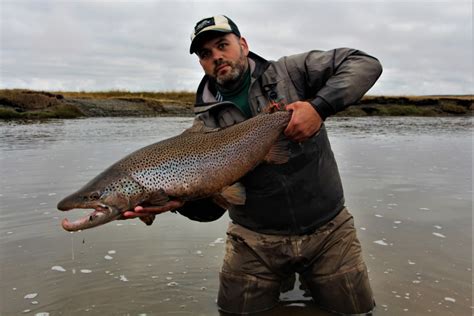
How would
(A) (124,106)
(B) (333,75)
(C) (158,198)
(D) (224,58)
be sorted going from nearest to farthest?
(C) (158,198)
(B) (333,75)
(D) (224,58)
(A) (124,106)

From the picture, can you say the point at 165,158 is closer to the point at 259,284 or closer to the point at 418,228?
the point at 259,284

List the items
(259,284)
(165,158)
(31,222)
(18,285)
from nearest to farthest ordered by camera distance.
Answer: (165,158), (259,284), (18,285), (31,222)

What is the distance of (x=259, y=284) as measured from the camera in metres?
3.90

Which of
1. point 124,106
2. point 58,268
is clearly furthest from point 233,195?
point 124,106

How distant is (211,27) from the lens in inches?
142

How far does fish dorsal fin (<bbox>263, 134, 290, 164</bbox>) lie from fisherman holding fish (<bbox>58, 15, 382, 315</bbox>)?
0.01 metres

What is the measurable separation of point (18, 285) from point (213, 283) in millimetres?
1814

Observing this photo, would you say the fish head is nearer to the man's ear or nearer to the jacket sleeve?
the jacket sleeve

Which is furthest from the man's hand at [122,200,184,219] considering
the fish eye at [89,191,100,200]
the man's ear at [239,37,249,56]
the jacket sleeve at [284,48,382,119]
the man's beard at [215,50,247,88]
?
the man's ear at [239,37,249,56]

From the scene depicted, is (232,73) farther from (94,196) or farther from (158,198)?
(94,196)

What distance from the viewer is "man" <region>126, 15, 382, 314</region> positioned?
367 centimetres

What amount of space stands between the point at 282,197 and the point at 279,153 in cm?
45

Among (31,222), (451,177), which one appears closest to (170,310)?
(31,222)

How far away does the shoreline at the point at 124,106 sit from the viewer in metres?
29.3
